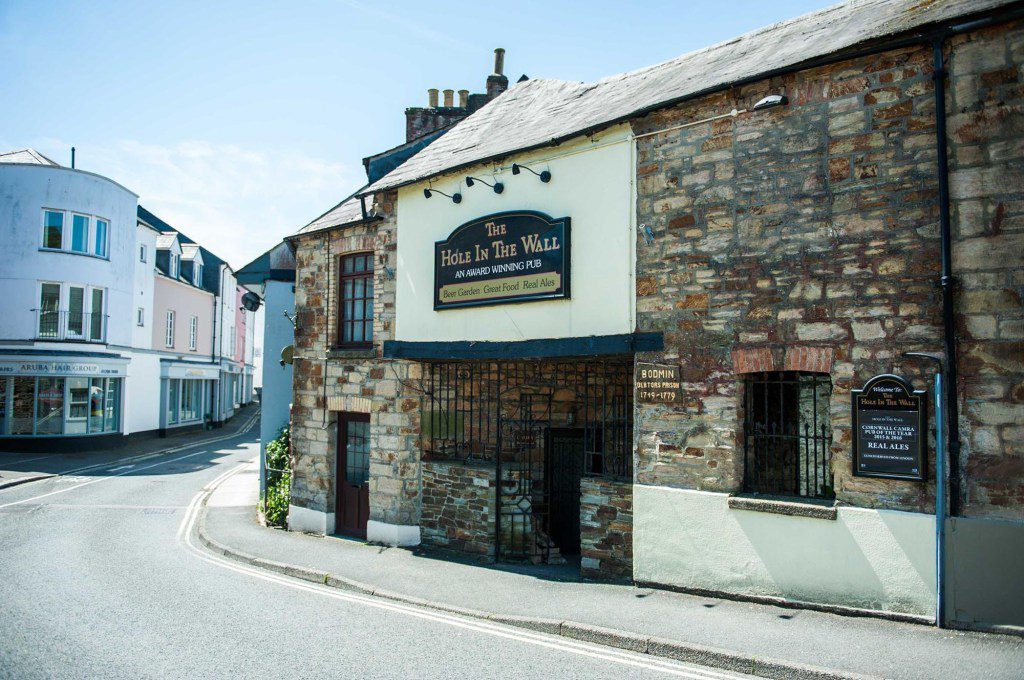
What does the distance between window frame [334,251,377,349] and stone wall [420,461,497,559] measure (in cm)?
293

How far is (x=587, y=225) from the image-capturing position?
9492mm

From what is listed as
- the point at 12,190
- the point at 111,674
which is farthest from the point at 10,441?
the point at 111,674

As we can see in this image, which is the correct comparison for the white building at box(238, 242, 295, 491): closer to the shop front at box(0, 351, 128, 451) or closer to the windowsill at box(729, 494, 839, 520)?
the windowsill at box(729, 494, 839, 520)

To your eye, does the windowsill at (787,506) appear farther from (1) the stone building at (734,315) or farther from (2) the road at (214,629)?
(2) the road at (214,629)

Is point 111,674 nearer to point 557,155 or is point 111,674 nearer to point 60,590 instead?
point 60,590

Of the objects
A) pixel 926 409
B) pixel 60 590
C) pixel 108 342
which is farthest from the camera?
pixel 108 342

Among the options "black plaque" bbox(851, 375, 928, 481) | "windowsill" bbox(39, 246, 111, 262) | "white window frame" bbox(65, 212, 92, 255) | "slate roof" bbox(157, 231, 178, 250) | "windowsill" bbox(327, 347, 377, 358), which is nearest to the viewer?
"black plaque" bbox(851, 375, 928, 481)

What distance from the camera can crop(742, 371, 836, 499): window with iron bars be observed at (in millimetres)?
8109

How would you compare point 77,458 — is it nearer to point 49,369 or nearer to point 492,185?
point 49,369

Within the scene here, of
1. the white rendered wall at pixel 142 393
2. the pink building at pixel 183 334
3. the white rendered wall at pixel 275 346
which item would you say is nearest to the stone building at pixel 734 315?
the white rendered wall at pixel 275 346

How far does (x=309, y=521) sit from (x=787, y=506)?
9472mm

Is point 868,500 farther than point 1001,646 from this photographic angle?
Yes

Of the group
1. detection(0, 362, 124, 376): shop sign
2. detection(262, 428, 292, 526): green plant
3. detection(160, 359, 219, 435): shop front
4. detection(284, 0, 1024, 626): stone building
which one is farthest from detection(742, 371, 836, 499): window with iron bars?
detection(160, 359, 219, 435): shop front

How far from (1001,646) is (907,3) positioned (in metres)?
6.85
